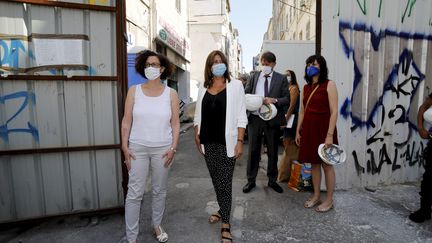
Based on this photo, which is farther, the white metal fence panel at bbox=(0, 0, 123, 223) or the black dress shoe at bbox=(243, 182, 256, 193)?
the black dress shoe at bbox=(243, 182, 256, 193)

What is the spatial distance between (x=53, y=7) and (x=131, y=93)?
4.50 feet

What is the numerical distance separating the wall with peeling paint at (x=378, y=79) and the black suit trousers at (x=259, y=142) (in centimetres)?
93

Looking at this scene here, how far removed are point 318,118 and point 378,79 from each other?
1.45 m

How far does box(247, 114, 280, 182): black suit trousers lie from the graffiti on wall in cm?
105

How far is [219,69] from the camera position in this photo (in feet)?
8.87

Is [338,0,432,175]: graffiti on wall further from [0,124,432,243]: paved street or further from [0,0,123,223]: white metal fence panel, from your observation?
[0,0,123,223]: white metal fence panel

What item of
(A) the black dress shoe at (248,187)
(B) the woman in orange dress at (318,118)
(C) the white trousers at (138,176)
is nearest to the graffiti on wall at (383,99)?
(B) the woman in orange dress at (318,118)

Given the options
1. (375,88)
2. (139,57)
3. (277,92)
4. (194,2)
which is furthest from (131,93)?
(194,2)

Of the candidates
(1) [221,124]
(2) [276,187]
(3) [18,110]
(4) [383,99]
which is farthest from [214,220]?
(4) [383,99]

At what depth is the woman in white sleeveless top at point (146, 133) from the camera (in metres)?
2.50

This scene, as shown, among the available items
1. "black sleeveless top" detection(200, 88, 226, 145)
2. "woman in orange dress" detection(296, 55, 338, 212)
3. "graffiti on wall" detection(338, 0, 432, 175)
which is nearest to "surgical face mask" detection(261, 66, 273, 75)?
"woman in orange dress" detection(296, 55, 338, 212)

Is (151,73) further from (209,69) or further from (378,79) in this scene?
(378,79)

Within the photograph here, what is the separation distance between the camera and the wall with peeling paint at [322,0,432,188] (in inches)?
148

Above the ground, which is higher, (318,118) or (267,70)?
(267,70)
